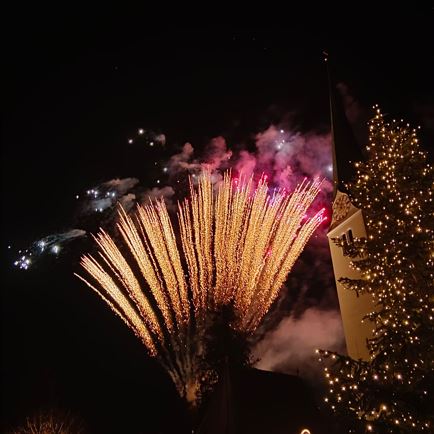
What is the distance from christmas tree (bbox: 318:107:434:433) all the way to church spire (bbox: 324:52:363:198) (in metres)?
9.65

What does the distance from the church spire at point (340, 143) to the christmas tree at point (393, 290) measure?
9.65 meters

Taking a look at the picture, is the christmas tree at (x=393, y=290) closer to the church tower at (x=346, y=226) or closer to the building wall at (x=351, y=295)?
the church tower at (x=346, y=226)

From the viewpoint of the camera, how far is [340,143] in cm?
2677

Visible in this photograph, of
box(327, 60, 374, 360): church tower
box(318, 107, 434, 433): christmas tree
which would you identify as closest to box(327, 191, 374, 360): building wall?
box(327, 60, 374, 360): church tower

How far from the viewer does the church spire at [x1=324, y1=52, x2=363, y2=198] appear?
2542cm

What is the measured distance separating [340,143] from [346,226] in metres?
5.13

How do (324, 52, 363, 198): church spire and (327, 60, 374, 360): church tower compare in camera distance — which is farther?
(324, 52, 363, 198): church spire

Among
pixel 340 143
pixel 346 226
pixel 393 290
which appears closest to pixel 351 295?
pixel 346 226

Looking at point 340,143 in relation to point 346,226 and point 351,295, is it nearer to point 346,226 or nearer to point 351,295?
point 346,226

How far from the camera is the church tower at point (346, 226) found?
73.4 ft

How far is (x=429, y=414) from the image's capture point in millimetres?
11430

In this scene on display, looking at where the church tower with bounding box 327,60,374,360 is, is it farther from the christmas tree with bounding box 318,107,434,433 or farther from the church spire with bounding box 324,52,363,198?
the christmas tree with bounding box 318,107,434,433

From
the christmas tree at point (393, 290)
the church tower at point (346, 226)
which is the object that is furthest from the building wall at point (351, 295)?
the christmas tree at point (393, 290)

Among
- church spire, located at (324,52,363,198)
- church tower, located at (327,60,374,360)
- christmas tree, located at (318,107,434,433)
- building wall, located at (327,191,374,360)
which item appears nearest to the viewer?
christmas tree, located at (318,107,434,433)
